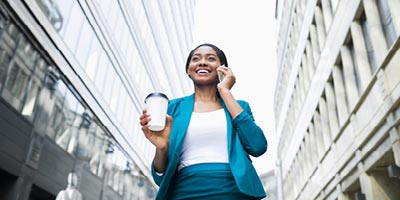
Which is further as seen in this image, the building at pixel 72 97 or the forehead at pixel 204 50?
the building at pixel 72 97

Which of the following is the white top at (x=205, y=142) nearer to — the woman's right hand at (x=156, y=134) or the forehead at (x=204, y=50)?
the woman's right hand at (x=156, y=134)

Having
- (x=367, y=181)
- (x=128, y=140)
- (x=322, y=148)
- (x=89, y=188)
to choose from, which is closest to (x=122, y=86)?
(x=128, y=140)

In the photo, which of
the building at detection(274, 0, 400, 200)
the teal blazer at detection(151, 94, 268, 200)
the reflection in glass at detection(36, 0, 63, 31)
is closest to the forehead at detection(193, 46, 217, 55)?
the teal blazer at detection(151, 94, 268, 200)

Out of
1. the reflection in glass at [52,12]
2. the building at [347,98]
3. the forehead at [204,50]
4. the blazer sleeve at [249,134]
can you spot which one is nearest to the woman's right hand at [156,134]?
the blazer sleeve at [249,134]

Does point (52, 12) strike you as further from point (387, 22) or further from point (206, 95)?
point (206, 95)

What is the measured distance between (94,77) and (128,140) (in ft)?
21.0

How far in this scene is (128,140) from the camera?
20.8 metres

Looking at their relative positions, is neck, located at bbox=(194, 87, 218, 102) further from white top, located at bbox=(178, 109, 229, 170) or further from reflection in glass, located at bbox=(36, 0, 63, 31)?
reflection in glass, located at bbox=(36, 0, 63, 31)

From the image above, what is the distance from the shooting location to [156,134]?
1.92 meters

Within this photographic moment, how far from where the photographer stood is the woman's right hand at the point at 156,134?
6.15ft

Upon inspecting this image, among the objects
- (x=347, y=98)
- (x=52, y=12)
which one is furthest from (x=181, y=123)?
(x=347, y=98)

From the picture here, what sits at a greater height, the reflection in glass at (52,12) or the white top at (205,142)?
the reflection in glass at (52,12)

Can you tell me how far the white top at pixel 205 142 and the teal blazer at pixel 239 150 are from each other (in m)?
0.04

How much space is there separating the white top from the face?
243 mm
